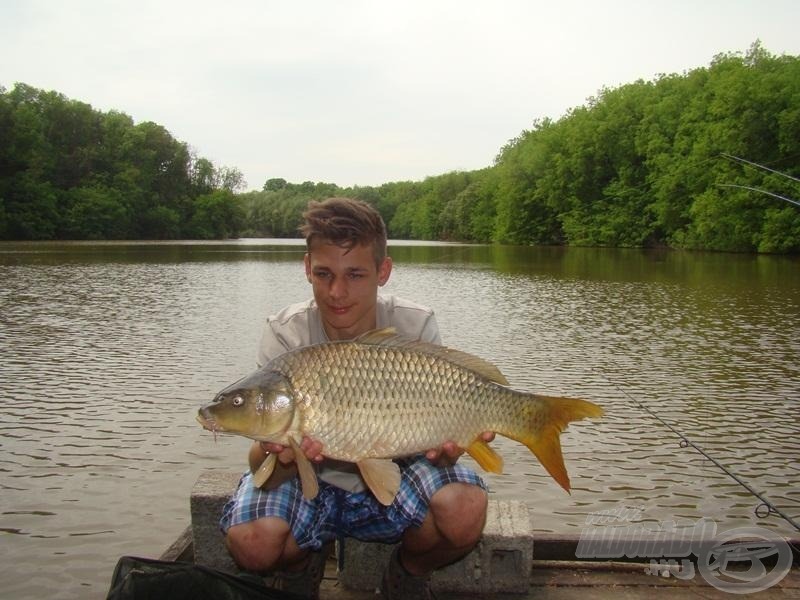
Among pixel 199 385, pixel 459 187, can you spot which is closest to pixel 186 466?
pixel 199 385

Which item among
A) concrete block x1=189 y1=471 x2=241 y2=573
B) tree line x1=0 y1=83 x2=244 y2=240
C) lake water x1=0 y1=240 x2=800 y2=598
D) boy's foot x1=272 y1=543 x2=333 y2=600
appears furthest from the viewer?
tree line x1=0 y1=83 x2=244 y2=240

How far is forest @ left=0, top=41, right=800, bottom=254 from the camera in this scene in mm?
37531

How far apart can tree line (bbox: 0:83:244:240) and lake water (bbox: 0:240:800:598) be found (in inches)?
1802

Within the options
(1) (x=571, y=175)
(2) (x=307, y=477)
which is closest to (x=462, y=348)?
(2) (x=307, y=477)

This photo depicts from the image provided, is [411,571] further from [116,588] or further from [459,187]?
[459,187]

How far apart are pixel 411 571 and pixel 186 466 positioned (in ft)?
12.2

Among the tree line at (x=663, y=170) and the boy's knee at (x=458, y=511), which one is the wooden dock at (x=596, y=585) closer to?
the boy's knee at (x=458, y=511)

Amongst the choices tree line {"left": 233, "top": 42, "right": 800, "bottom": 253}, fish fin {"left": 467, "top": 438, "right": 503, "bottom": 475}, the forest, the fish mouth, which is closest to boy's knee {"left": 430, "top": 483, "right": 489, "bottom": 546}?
fish fin {"left": 467, "top": 438, "right": 503, "bottom": 475}

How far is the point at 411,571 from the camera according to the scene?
105 inches

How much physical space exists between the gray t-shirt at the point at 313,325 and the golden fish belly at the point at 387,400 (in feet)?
1.15

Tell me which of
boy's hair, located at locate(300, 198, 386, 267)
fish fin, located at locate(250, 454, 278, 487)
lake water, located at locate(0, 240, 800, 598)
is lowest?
lake water, located at locate(0, 240, 800, 598)

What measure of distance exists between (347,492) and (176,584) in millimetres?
624

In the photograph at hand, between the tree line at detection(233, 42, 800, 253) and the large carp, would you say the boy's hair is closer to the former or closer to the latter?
the large carp

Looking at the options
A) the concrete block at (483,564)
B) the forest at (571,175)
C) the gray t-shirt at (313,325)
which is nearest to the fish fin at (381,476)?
the gray t-shirt at (313,325)
